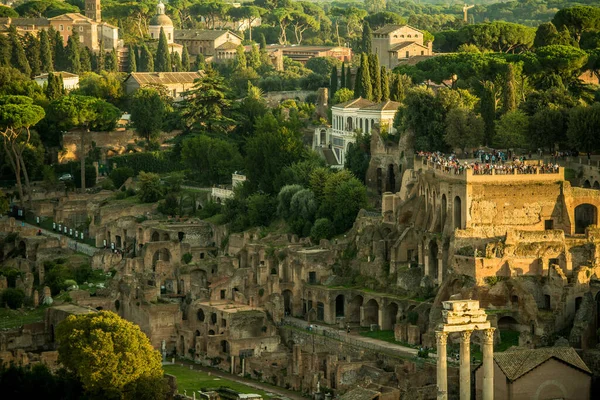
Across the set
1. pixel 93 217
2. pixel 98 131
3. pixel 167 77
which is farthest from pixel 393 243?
pixel 167 77

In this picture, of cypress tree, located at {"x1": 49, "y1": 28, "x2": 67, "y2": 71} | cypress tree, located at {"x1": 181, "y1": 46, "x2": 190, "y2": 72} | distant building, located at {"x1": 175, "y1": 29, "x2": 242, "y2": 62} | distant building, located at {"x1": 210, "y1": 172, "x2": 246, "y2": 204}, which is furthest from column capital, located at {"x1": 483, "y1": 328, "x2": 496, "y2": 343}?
distant building, located at {"x1": 175, "y1": 29, "x2": 242, "y2": 62}

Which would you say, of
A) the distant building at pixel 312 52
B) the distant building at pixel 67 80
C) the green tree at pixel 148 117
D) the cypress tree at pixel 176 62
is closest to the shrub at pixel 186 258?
the green tree at pixel 148 117

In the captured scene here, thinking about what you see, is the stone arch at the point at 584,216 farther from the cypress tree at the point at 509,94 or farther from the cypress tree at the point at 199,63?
the cypress tree at the point at 199,63

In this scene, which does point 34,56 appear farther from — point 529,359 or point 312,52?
point 529,359

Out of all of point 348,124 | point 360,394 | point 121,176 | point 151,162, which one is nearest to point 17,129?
point 121,176

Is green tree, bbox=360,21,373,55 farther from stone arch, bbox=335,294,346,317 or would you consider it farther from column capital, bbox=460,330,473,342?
column capital, bbox=460,330,473,342
